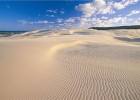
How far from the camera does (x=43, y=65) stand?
694 cm

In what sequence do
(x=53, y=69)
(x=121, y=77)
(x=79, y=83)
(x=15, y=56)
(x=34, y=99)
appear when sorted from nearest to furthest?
(x=34, y=99)
(x=79, y=83)
(x=121, y=77)
(x=53, y=69)
(x=15, y=56)

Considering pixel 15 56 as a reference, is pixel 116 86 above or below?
below

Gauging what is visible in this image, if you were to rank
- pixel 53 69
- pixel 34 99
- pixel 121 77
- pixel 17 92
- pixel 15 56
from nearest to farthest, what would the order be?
pixel 34 99, pixel 17 92, pixel 121 77, pixel 53 69, pixel 15 56

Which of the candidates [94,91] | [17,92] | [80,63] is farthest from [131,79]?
[17,92]

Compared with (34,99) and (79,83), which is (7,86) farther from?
(79,83)

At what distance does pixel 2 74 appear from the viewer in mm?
5453

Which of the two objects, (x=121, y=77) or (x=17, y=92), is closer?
(x=17, y=92)

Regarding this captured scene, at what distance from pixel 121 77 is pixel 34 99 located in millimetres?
3711

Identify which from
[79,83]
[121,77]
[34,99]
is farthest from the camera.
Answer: [121,77]

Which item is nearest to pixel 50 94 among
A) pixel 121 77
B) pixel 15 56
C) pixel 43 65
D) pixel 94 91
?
pixel 94 91

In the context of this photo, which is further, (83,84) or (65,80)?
(65,80)

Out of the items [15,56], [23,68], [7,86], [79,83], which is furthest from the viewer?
[15,56]

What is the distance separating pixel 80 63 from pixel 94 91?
10.1 feet

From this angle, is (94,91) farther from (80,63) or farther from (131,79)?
(80,63)
